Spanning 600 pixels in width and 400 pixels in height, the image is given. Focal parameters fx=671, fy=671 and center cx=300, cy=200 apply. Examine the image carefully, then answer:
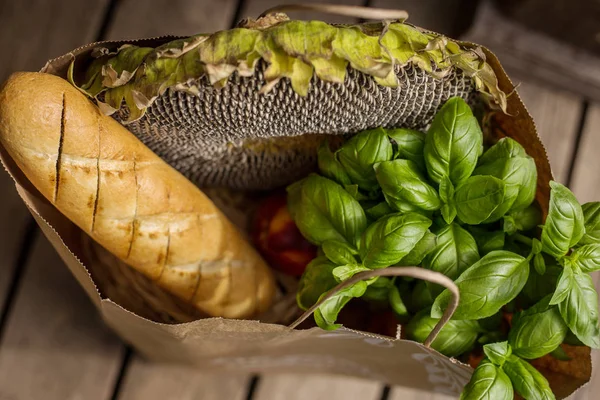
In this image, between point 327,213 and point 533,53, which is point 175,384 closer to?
point 327,213

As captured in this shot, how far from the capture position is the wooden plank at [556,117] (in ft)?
2.94

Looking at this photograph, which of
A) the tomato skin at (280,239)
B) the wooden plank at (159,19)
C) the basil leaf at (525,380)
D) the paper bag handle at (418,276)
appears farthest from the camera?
the wooden plank at (159,19)

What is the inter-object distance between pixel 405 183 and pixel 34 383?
1.68 ft

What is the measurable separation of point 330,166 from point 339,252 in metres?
0.09

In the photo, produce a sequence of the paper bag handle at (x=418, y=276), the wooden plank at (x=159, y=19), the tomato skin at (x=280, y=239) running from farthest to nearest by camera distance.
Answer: the wooden plank at (x=159, y=19) < the tomato skin at (x=280, y=239) < the paper bag handle at (x=418, y=276)

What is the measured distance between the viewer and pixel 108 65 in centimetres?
52

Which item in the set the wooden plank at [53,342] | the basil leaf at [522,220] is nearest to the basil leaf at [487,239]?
the basil leaf at [522,220]

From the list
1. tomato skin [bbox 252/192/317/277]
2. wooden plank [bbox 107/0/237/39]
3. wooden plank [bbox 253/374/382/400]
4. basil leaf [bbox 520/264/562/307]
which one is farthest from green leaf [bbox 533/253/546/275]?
wooden plank [bbox 107/0/237/39]

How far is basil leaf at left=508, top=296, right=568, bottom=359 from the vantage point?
0.56 m

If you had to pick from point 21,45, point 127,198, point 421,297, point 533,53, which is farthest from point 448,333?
point 21,45

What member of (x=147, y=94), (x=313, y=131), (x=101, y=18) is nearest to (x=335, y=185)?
(x=313, y=131)

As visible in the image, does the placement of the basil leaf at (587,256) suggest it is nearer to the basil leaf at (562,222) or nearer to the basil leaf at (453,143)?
the basil leaf at (562,222)

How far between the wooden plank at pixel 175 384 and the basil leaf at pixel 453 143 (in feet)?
1.34

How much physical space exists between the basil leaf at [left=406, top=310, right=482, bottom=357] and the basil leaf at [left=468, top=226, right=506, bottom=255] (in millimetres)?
69
